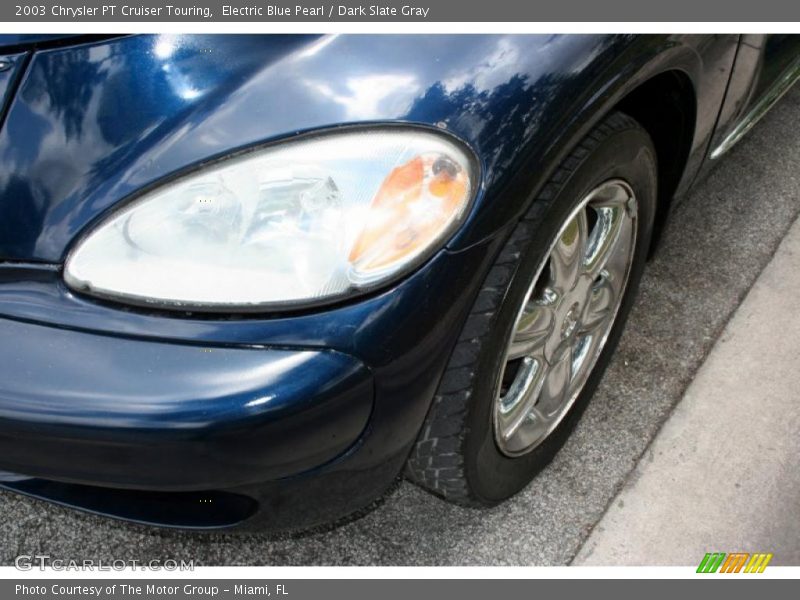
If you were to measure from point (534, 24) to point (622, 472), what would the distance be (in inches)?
44.5

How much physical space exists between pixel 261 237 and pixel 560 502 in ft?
3.54

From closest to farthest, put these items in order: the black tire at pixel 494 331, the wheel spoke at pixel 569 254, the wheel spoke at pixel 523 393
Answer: the black tire at pixel 494 331, the wheel spoke at pixel 569 254, the wheel spoke at pixel 523 393

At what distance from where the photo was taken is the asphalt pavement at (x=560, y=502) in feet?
6.63

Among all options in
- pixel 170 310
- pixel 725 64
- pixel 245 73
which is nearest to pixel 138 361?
pixel 170 310

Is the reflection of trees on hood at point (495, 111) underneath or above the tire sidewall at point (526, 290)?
above

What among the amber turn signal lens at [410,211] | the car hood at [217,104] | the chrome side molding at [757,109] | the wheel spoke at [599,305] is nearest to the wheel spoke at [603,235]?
Result: the wheel spoke at [599,305]

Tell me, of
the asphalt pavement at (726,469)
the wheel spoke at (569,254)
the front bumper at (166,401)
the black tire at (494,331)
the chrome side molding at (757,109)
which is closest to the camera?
the front bumper at (166,401)

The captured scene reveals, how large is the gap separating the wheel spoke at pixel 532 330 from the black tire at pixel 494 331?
16 cm

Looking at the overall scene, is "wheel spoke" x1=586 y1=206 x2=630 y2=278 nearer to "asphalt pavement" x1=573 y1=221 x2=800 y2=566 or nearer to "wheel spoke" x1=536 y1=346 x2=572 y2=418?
"wheel spoke" x1=536 y1=346 x2=572 y2=418

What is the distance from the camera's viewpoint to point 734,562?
202 centimetres

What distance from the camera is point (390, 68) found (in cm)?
142

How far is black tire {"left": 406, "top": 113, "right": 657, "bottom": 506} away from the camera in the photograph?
60.5 inches

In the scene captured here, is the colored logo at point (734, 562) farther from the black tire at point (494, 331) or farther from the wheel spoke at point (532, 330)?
the wheel spoke at point (532, 330)

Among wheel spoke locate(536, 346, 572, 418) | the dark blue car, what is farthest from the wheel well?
wheel spoke locate(536, 346, 572, 418)
